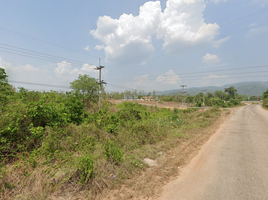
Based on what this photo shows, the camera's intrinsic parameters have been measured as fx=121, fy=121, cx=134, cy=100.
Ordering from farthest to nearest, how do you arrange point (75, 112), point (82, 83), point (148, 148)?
1. point (82, 83)
2. point (75, 112)
3. point (148, 148)

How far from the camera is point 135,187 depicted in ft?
9.45

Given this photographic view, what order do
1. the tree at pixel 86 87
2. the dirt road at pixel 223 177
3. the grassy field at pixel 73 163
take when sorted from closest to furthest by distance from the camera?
1. the dirt road at pixel 223 177
2. the grassy field at pixel 73 163
3. the tree at pixel 86 87

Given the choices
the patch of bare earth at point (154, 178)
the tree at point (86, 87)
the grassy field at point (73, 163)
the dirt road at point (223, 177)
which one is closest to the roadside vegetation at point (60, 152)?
the grassy field at point (73, 163)

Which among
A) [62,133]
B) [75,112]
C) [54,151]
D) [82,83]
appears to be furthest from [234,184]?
[82,83]

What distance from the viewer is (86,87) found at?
18.3 m

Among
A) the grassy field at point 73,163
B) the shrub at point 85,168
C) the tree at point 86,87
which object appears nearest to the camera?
the grassy field at point 73,163

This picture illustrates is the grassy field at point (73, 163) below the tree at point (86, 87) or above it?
below

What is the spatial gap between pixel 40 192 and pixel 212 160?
16.1 feet

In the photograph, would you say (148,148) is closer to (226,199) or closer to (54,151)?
(226,199)

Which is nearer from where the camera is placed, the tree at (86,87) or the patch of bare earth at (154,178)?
the patch of bare earth at (154,178)

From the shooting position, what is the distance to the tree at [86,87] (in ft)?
59.5

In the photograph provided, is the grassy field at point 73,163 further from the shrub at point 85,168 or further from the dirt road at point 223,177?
the dirt road at point 223,177

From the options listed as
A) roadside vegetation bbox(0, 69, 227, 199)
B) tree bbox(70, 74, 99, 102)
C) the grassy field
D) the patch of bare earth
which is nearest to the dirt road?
the patch of bare earth

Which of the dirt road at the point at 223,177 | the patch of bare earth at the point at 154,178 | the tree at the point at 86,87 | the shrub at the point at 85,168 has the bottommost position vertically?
the patch of bare earth at the point at 154,178
